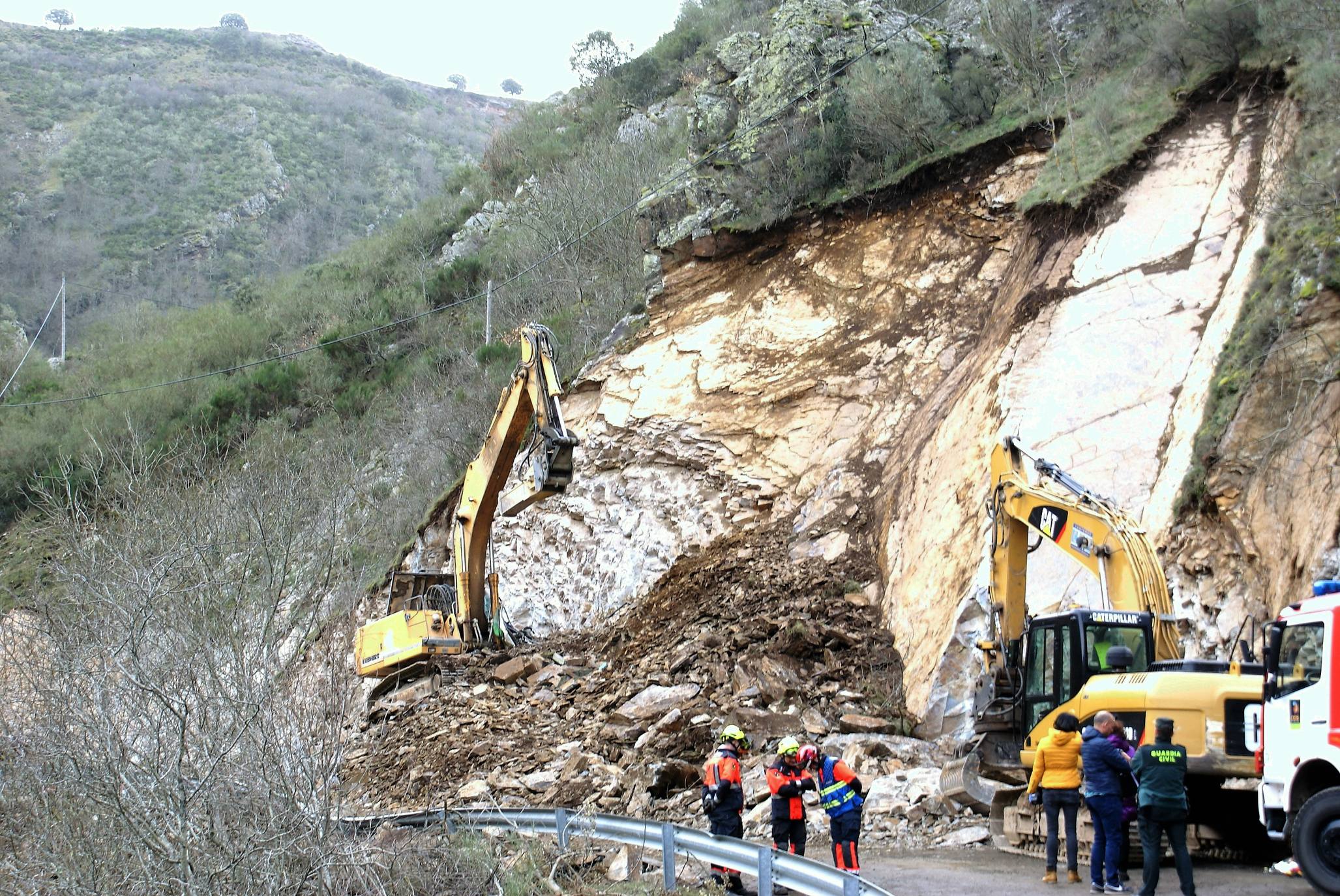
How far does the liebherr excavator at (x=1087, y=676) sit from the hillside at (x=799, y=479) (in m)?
1.02

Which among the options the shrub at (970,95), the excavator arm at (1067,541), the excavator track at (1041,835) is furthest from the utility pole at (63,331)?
the excavator track at (1041,835)

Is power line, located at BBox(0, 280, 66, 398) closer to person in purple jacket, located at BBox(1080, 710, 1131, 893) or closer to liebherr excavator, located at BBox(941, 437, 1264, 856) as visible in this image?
liebherr excavator, located at BBox(941, 437, 1264, 856)

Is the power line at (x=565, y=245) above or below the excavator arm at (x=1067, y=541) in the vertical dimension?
above

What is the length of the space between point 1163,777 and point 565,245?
29.6m

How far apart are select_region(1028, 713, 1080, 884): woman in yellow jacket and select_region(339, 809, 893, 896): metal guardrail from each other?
6.03 ft

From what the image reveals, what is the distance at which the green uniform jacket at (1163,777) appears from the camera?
747 centimetres

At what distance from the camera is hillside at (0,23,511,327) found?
221 feet

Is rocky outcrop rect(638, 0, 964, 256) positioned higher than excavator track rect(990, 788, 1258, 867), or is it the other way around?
rocky outcrop rect(638, 0, 964, 256)

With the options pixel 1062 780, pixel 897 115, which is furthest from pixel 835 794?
pixel 897 115

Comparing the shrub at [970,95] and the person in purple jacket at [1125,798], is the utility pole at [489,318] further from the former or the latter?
the person in purple jacket at [1125,798]

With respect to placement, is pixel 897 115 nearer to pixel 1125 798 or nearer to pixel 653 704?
pixel 653 704

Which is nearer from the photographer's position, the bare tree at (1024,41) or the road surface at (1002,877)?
the road surface at (1002,877)

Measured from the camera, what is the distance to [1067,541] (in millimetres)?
10773

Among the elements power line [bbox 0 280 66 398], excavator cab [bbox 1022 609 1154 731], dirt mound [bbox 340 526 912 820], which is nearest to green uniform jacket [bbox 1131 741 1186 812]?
excavator cab [bbox 1022 609 1154 731]
